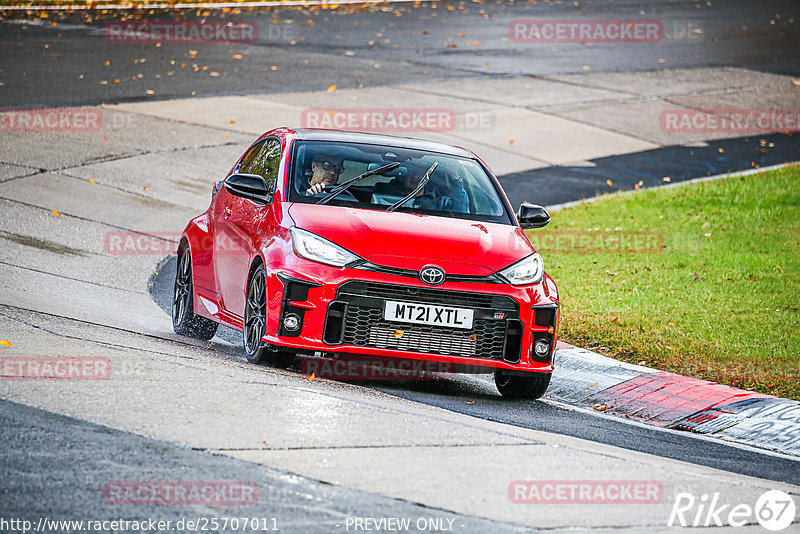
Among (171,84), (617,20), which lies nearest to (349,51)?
(171,84)

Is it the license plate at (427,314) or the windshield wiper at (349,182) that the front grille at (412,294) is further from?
the windshield wiper at (349,182)

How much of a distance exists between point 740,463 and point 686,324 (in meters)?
3.47

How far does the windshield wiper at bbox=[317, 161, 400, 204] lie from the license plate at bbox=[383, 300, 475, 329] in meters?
1.16

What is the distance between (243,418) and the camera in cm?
634

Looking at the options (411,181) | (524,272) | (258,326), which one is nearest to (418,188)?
(411,181)

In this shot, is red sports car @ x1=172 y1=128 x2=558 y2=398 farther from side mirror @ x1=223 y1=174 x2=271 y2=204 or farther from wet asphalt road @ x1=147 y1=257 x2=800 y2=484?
wet asphalt road @ x1=147 y1=257 x2=800 y2=484

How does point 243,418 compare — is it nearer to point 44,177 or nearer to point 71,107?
point 44,177

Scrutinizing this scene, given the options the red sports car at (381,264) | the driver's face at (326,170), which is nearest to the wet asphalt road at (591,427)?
the red sports car at (381,264)

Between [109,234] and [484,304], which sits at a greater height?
[484,304]

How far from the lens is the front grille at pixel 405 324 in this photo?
301 inches

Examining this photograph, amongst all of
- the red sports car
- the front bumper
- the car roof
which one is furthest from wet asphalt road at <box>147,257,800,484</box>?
the car roof

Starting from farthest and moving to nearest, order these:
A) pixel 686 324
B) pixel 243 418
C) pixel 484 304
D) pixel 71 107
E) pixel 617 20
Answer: pixel 617 20 < pixel 71 107 < pixel 686 324 < pixel 484 304 < pixel 243 418

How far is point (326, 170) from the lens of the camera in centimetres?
877

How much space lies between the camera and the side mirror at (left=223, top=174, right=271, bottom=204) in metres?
8.55
